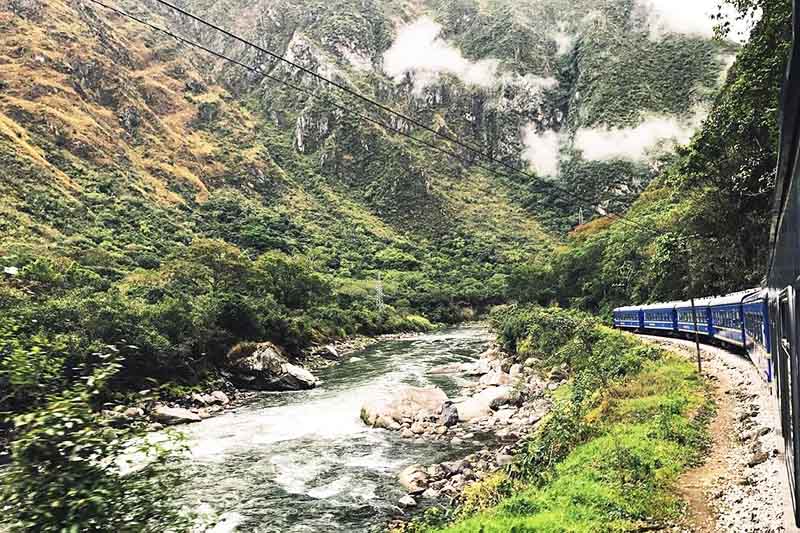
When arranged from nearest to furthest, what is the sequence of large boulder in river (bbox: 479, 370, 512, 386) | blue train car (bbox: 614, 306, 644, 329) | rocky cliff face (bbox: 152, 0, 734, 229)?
large boulder in river (bbox: 479, 370, 512, 386)
blue train car (bbox: 614, 306, 644, 329)
rocky cliff face (bbox: 152, 0, 734, 229)

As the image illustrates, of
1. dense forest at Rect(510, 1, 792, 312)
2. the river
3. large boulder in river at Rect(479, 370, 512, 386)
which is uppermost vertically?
dense forest at Rect(510, 1, 792, 312)

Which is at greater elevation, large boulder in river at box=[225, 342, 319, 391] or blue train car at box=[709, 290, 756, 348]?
blue train car at box=[709, 290, 756, 348]

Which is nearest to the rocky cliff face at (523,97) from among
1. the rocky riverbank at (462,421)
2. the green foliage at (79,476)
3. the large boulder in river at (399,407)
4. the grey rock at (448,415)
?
the rocky riverbank at (462,421)

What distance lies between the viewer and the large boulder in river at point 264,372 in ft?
107

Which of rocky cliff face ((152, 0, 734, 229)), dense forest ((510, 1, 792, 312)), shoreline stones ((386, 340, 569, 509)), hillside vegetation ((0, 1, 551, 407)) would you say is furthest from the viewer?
rocky cliff face ((152, 0, 734, 229))

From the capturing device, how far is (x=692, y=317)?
27906 millimetres

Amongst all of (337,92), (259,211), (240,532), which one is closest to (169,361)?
(240,532)

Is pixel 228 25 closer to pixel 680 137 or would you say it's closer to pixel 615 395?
pixel 680 137

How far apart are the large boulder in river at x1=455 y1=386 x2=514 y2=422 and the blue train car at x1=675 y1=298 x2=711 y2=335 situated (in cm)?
1027

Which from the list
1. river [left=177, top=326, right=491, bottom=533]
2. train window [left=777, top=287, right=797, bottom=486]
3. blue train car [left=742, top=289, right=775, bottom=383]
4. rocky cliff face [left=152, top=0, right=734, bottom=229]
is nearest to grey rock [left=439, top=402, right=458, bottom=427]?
river [left=177, top=326, right=491, bottom=533]

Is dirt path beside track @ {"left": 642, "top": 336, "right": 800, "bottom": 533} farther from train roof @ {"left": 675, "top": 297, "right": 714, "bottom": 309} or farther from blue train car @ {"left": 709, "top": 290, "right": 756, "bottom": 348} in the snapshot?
train roof @ {"left": 675, "top": 297, "right": 714, "bottom": 309}

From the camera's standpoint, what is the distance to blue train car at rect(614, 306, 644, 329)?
127 ft

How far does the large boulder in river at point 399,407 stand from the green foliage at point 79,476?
1766 cm

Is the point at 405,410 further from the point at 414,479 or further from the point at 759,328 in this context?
the point at 759,328
